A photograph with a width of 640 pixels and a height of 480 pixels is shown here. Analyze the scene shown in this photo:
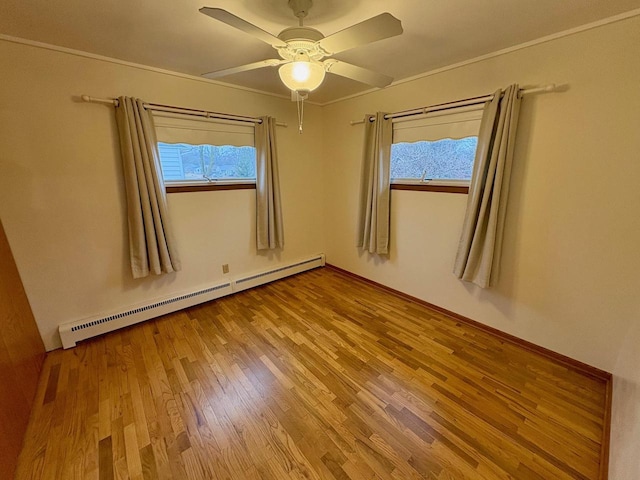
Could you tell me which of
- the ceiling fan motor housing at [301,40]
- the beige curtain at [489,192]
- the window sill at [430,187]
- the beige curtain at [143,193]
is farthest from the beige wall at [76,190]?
the beige curtain at [489,192]

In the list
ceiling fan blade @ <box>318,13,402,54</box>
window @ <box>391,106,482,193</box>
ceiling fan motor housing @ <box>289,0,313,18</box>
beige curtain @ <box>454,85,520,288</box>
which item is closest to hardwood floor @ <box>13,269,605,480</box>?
beige curtain @ <box>454,85,520,288</box>

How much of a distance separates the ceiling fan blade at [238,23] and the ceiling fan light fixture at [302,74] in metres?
0.11

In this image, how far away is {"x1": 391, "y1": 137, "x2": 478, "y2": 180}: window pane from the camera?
2314mm

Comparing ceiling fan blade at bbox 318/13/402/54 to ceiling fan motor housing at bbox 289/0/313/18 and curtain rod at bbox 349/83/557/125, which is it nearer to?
ceiling fan motor housing at bbox 289/0/313/18

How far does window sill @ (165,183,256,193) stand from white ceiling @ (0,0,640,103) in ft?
3.34

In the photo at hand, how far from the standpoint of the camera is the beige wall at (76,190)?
1834 millimetres

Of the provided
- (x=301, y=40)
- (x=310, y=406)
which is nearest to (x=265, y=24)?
(x=301, y=40)

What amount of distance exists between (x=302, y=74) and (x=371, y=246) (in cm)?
203

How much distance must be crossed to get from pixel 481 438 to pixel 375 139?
2529mm

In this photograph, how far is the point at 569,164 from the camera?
179cm

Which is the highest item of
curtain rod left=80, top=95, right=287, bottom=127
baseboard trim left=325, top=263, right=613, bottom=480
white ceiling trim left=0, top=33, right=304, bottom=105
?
white ceiling trim left=0, top=33, right=304, bottom=105

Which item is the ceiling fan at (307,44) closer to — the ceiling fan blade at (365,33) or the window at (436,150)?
the ceiling fan blade at (365,33)

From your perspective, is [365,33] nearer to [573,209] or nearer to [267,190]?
[573,209]

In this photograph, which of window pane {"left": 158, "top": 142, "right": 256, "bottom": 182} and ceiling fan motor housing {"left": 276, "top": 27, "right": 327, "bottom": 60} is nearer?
ceiling fan motor housing {"left": 276, "top": 27, "right": 327, "bottom": 60}
